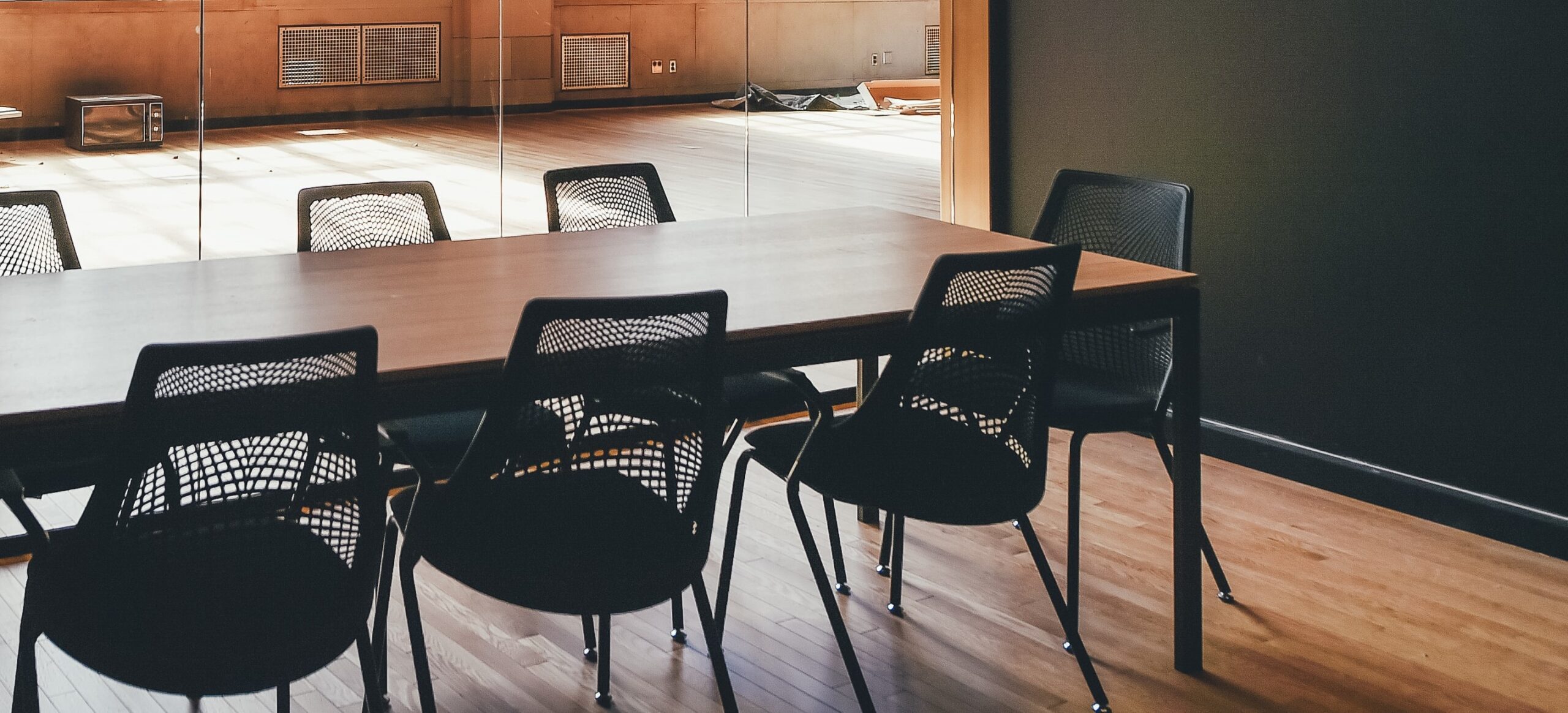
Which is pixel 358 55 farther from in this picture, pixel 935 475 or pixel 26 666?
pixel 26 666

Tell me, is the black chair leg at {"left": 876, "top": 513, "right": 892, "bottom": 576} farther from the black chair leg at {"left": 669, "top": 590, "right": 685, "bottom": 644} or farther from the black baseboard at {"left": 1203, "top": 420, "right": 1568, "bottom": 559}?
the black baseboard at {"left": 1203, "top": 420, "right": 1568, "bottom": 559}

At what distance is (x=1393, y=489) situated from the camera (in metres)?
4.40

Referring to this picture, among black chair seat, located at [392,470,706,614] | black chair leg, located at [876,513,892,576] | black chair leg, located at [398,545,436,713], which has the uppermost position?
black chair seat, located at [392,470,706,614]

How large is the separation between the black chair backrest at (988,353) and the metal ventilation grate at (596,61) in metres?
2.23

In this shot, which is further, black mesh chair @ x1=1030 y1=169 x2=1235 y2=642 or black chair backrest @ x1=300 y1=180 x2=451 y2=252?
black chair backrest @ x1=300 y1=180 x2=451 y2=252

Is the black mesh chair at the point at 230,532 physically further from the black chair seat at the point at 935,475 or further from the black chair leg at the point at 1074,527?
the black chair leg at the point at 1074,527

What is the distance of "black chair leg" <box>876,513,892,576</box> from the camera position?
3.90 metres

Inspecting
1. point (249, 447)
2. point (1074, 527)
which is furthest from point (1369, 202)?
point (249, 447)

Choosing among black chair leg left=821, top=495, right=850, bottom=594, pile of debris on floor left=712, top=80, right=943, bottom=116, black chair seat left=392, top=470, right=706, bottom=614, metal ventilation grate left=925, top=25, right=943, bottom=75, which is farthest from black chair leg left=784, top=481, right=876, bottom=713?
metal ventilation grate left=925, top=25, right=943, bottom=75

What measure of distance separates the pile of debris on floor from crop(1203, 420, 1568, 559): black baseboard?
5.27ft

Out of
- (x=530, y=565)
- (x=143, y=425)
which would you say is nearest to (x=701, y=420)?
(x=530, y=565)

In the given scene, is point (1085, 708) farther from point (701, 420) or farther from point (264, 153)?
point (264, 153)

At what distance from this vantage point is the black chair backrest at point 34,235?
332cm

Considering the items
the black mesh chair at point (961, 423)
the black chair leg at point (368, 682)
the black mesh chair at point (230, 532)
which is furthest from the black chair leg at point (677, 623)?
the black mesh chair at point (230, 532)
